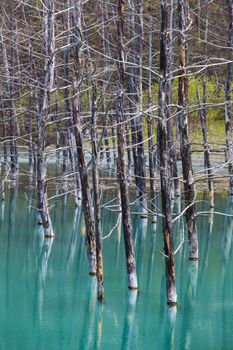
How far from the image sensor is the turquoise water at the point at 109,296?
13.0 metres

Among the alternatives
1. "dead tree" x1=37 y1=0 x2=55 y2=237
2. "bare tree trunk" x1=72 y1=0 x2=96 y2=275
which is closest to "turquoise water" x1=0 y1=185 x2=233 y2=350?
"dead tree" x1=37 y1=0 x2=55 y2=237

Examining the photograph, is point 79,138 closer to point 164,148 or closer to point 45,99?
point 164,148

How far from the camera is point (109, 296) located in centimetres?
1532

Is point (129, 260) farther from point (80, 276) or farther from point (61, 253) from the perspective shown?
point (61, 253)

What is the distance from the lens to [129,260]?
564 inches

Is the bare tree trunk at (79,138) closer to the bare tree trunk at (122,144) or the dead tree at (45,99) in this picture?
the bare tree trunk at (122,144)

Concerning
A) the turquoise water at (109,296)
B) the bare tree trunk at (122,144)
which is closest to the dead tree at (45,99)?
the turquoise water at (109,296)

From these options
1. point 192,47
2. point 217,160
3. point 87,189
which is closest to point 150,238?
point 87,189

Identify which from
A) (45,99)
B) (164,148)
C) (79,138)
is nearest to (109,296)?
(79,138)

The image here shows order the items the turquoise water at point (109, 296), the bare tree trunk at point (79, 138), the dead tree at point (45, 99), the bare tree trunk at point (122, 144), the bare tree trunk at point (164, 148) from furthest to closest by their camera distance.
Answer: the dead tree at point (45, 99), the bare tree trunk at point (79, 138), the bare tree trunk at point (122, 144), the turquoise water at point (109, 296), the bare tree trunk at point (164, 148)

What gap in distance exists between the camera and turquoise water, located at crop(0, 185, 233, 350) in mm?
13023

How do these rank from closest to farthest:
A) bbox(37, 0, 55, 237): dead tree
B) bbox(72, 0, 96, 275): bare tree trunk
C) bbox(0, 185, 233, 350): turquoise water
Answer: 1. bbox(0, 185, 233, 350): turquoise water
2. bbox(72, 0, 96, 275): bare tree trunk
3. bbox(37, 0, 55, 237): dead tree

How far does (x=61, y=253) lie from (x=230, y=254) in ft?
14.7

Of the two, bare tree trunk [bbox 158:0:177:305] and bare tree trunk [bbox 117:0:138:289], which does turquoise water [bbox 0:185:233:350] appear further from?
bare tree trunk [bbox 117:0:138:289]
